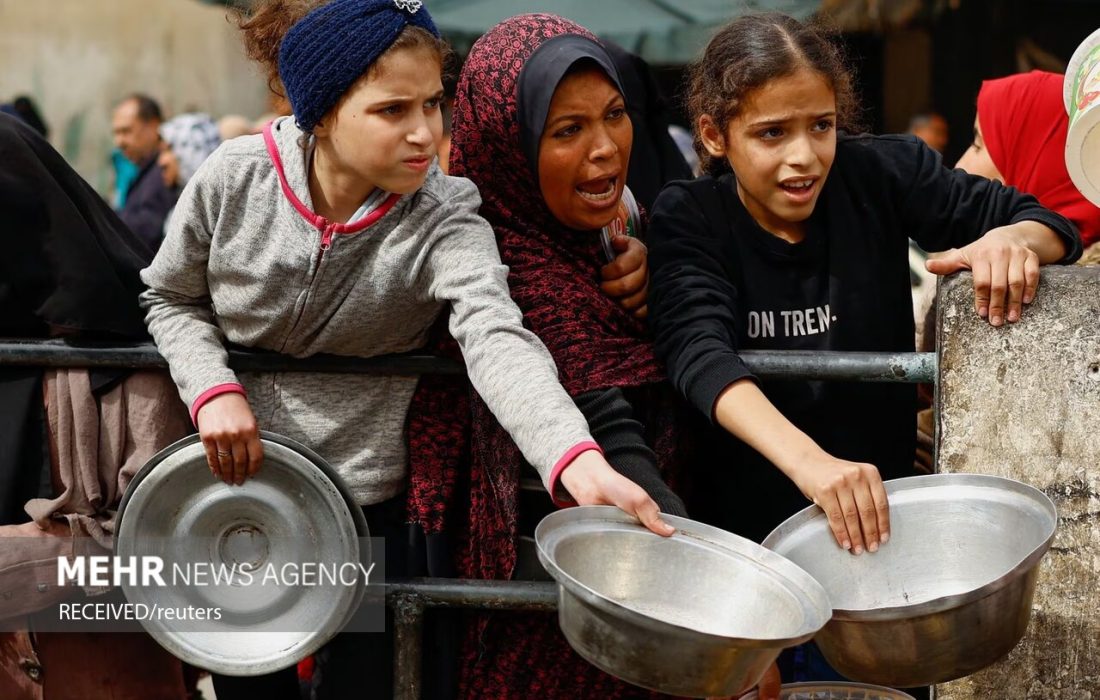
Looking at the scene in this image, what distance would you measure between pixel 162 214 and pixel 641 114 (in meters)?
5.45

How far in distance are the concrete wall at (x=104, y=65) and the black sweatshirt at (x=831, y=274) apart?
11.8 meters

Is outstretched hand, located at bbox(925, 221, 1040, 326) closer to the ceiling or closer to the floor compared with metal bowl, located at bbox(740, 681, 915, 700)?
closer to the ceiling

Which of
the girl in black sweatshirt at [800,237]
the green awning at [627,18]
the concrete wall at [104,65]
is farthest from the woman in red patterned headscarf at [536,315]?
the concrete wall at [104,65]

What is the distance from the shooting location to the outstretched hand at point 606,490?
204 centimetres

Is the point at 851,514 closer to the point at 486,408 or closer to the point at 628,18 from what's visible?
the point at 486,408

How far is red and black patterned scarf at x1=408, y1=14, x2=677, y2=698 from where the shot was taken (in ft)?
7.88

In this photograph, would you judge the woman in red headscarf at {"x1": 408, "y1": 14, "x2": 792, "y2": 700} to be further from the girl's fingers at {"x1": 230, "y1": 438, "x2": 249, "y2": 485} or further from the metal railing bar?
the girl's fingers at {"x1": 230, "y1": 438, "x2": 249, "y2": 485}

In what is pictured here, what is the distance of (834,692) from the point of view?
2.59 meters

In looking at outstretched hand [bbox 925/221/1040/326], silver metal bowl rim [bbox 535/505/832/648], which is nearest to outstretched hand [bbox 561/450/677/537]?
silver metal bowl rim [bbox 535/505/832/648]

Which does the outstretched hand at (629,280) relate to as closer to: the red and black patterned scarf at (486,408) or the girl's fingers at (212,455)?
the red and black patterned scarf at (486,408)

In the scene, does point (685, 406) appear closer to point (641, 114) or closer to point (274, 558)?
point (274, 558)

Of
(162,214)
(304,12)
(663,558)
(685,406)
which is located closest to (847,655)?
(663,558)

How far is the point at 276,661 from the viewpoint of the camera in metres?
2.35

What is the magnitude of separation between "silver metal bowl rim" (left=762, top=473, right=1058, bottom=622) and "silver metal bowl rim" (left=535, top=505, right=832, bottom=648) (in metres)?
0.05
